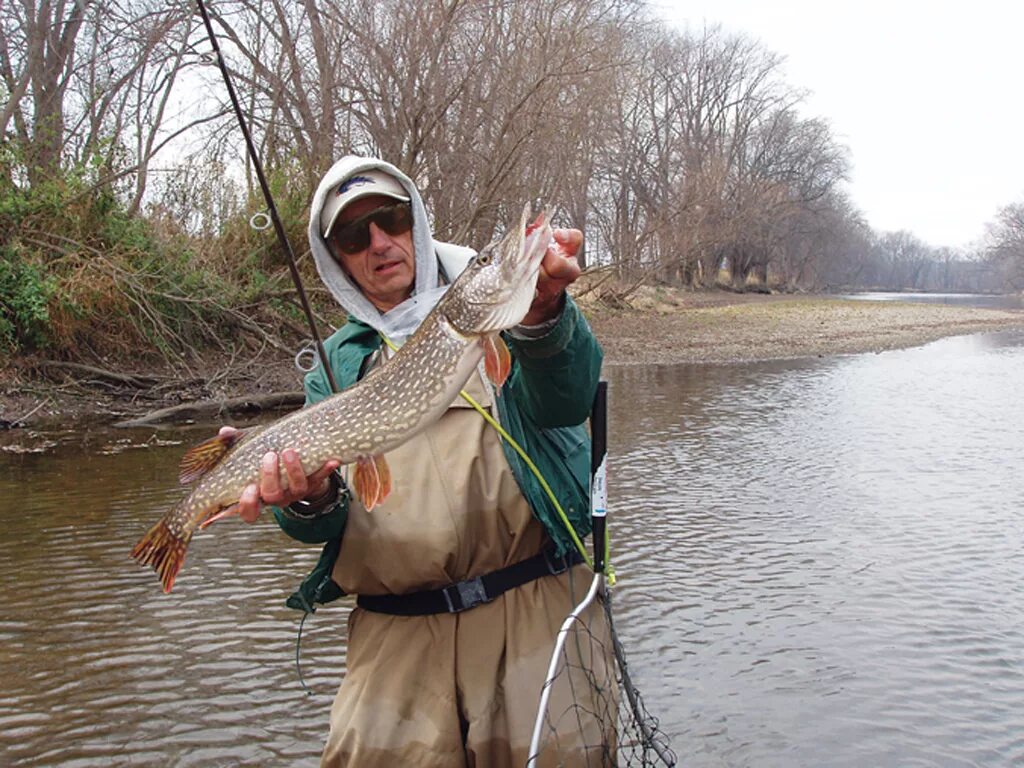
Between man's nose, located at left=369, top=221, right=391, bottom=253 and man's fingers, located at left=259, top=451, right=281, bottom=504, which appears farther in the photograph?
man's nose, located at left=369, top=221, right=391, bottom=253

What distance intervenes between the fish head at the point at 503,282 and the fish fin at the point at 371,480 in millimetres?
436

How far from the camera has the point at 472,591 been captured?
250 cm

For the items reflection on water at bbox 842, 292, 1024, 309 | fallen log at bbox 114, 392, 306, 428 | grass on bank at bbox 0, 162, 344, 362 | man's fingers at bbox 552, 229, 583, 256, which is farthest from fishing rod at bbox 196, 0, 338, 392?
reflection on water at bbox 842, 292, 1024, 309

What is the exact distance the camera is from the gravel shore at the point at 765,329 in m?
21.3

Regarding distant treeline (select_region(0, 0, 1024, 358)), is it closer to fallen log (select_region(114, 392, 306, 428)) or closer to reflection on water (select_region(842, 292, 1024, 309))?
fallen log (select_region(114, 392, 306, 428))

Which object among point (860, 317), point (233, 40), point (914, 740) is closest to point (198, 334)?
point (233, 40)

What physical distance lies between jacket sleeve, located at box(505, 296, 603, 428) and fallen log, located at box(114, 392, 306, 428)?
9.89 m

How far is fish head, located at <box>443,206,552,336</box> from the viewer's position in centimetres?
213

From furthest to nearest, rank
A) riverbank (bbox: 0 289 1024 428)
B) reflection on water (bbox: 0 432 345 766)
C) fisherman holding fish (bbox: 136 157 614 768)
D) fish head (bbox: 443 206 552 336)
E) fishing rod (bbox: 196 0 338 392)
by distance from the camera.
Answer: riverbank (bbox: 0 289 1024 428) → reflection on water (bbox: 0 432 345 766) → fishing rod (bbox: 196 0 338 392) → fisherman holding fish (bbox: 136 157 614 768) → fish head (bbox: 443 206 552 336)

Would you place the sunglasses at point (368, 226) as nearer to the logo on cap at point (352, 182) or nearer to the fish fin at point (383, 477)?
the logo on cap at point (352, 182)

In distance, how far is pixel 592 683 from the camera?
8.16 feet

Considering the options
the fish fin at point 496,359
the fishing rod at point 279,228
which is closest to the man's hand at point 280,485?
the fishing rod at point 279,228

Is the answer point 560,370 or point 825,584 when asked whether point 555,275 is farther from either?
point 825,584

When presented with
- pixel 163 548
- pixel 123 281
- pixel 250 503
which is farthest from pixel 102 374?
pixel 250 503
